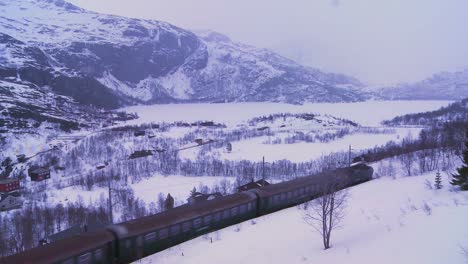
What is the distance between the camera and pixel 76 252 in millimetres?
22625

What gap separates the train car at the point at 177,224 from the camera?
86.3 feet

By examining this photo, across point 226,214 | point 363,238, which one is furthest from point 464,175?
point 226,214

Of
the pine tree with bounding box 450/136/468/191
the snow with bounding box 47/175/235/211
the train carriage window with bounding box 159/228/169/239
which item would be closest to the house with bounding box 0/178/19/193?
the snow with bounding box 47/175/235/211

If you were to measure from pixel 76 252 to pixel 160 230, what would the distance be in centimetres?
678

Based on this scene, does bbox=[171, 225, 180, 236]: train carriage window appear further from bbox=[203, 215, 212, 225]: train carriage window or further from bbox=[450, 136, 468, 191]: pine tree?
bbox=[450, 136, 468, 191]: pine tree

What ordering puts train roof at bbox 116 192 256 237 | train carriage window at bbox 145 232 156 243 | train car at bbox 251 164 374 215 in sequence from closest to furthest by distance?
train roof at bbox 116 192 256 237 < train carriage window at bbox 145 232 156 243 < train car at bbox 251 164 374 215

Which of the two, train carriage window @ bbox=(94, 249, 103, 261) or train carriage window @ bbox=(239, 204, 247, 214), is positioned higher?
train carriage window @ bbox=(94, 249, 103, 261)

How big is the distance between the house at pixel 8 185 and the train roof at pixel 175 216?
294ft

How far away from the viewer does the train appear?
22.4 metres

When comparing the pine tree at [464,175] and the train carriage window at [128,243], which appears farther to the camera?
the pine tree at [464,175]

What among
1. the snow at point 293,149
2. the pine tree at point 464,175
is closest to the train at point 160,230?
the pine tree at point 464,175

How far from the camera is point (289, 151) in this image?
142625 mm

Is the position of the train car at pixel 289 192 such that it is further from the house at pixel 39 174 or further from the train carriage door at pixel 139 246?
the house at pixel 39 174

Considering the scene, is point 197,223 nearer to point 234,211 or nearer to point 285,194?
point 234,211
